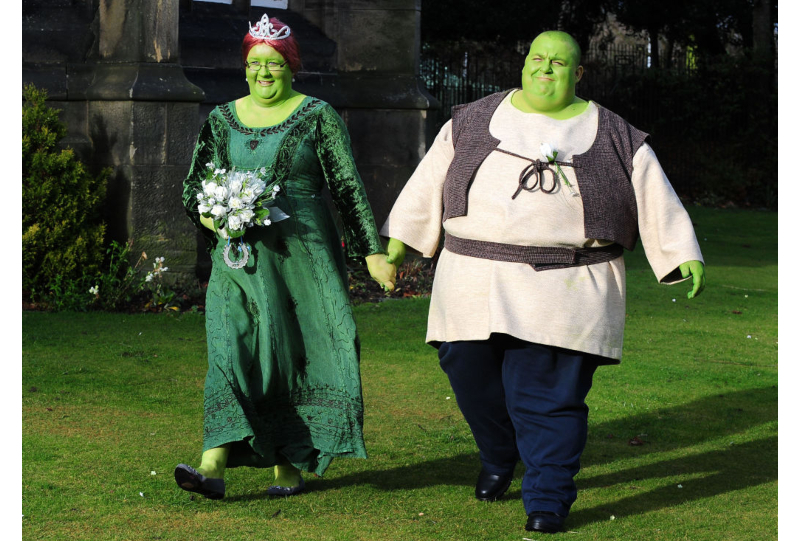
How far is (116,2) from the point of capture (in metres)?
10.4

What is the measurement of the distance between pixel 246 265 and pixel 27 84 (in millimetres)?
6288

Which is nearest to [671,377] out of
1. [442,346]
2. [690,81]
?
[442,346]

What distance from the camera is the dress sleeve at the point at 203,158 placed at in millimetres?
5203

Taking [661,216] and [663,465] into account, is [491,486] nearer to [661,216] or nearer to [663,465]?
[663,465]

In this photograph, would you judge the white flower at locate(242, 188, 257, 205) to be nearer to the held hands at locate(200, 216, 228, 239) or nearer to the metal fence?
the held hands at locate(200, 216, 228, 239)

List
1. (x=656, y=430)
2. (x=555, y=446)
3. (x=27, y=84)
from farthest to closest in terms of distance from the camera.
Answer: (x=27, y=84) < (x=656, y=430) < (x=555, y=446)

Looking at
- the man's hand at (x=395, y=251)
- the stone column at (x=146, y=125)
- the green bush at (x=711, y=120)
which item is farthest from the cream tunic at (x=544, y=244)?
the green bush at (x=711, y=120)

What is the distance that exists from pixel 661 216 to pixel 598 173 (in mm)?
337

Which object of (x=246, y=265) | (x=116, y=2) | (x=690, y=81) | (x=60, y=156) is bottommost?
(x=246, y=265)

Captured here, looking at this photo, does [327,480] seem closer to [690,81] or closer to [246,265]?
[246,265]

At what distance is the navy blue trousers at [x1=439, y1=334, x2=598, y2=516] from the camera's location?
4.76 meters

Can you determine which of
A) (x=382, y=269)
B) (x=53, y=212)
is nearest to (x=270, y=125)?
(x=382, y=269)

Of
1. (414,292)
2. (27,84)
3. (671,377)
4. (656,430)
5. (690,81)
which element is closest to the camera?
(656,430)

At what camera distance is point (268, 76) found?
5.11 metres
